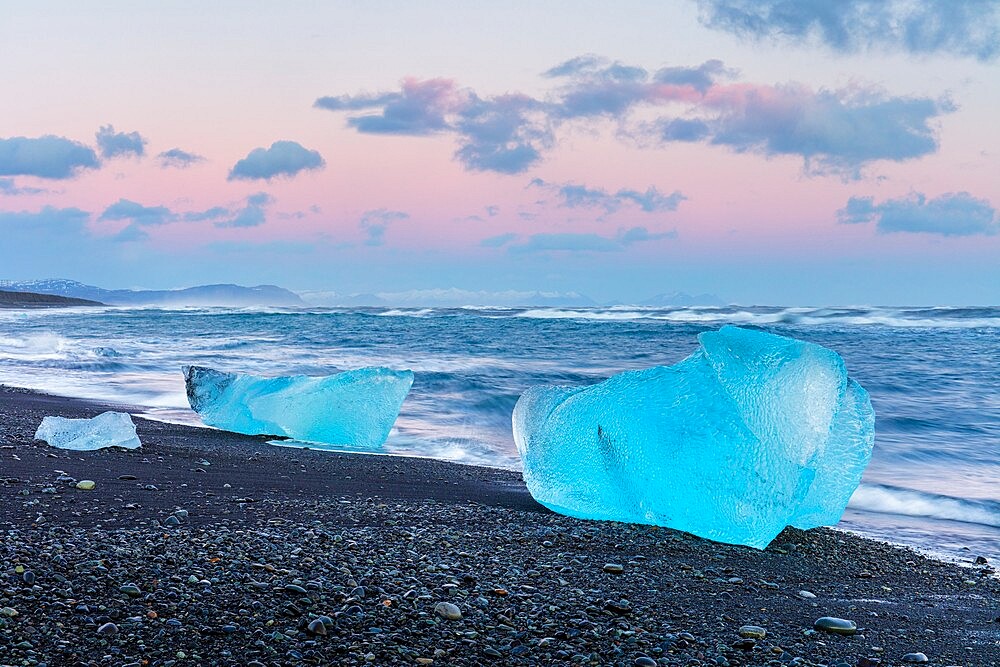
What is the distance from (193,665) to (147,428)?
5.56 m

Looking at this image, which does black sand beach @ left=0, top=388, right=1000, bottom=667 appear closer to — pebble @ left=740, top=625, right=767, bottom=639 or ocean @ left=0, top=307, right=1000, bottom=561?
pebble @ left=740, top=625, right=767, bottom=639

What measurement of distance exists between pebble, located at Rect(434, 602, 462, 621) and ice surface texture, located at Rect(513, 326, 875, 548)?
5.97 ft

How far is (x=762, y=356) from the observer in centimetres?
Answer: 441

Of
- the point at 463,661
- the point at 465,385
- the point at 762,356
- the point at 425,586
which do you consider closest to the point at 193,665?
the point at 463,661

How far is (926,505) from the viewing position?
575 cm

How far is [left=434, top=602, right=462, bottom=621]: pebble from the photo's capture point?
2.70 metres

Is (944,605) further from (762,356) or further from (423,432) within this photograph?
(423,432)

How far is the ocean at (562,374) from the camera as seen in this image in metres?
5.99

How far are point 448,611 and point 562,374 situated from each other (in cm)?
1150

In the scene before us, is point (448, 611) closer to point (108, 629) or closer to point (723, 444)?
point (108, 629)

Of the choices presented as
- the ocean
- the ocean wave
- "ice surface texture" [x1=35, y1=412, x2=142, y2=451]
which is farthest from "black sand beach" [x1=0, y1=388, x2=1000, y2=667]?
the ocean

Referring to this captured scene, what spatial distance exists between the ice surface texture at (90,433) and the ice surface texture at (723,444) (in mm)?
2944

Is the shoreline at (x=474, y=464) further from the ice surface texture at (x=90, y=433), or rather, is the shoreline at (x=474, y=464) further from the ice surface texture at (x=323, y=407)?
the ice surface texture at (x=90, y=433)

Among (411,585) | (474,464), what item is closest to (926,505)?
(474,464)
